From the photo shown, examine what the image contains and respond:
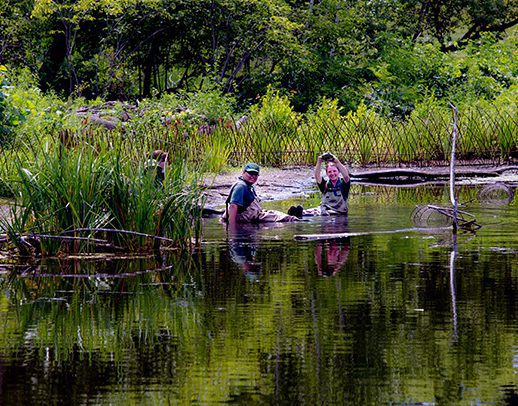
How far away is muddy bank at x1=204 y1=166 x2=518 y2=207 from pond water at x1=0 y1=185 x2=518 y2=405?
8494 millimetres

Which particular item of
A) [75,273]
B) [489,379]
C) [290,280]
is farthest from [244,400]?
[75,273]

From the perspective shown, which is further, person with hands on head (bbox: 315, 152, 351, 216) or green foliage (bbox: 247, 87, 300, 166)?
green foliage (bbox: 247, 87, 300, 166)

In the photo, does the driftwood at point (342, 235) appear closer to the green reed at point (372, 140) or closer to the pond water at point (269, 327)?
the pond water at point (269, 327)

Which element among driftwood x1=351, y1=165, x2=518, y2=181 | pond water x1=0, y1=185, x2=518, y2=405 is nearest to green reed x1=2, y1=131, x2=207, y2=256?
pond water x1=0, y1=185, x2=518, y2=405

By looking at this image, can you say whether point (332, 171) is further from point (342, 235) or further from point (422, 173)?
point (422, 173)

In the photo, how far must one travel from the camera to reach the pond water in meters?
4.86

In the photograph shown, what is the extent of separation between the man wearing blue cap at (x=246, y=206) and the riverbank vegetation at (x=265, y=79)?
58.4 inches

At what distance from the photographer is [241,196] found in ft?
45.3

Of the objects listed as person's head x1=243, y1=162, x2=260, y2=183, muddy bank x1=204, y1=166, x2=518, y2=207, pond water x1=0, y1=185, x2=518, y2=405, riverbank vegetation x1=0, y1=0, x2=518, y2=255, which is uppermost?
riverbank vegetation x1=0, y1=0, x2=518, y2=255

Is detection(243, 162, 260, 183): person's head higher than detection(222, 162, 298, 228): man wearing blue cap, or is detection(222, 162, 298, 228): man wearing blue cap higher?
detection(243, 162, 260, 183): person's head

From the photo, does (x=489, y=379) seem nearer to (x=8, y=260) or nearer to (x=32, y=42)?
(x=8, y=260)

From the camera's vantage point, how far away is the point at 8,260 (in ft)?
32.1

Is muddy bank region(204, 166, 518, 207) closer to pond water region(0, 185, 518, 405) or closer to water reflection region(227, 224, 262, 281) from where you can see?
water reflection region(227, 224, 262, 281)

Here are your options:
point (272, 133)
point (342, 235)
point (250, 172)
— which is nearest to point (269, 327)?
point (342, 235)
